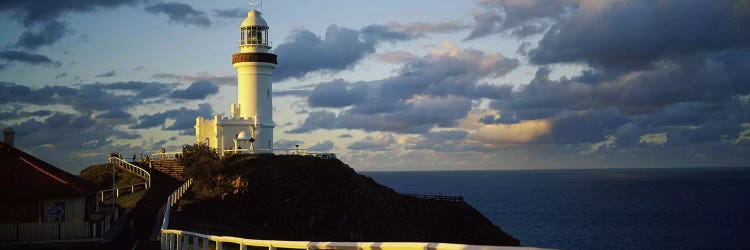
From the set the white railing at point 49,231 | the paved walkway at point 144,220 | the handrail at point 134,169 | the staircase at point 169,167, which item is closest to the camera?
the paved walkway at point 144,220

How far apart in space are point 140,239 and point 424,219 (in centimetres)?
4320

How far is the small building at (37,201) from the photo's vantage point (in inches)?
1038

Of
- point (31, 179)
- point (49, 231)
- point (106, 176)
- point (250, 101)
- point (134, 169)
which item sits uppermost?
point (250, 101)

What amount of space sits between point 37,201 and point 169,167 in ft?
114

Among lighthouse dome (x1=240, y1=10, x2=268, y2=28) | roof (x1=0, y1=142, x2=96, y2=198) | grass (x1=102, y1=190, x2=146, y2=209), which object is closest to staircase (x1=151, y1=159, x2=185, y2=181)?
grass (x1=102, y1=190, x2=146, y2=209)

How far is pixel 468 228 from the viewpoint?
7069cm

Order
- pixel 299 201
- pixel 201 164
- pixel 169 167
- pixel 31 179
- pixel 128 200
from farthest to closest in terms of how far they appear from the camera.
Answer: pixel 169 167, pixel 299 201, pixel 201 164, pixel 128 200, pixel 31 179

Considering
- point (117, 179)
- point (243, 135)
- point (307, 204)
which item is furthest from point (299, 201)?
point (117, 179)

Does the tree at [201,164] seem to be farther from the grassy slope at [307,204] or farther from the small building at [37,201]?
the small building at [37,201]

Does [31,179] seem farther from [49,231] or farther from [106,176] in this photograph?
[106,176]

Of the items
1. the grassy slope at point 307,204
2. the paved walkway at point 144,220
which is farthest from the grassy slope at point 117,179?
the grassy slope at point 307,204

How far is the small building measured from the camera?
86.5ft

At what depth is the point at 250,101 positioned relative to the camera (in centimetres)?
6938

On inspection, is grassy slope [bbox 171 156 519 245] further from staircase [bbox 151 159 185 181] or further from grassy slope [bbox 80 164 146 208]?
staircase [bbox 151 159 185 181]
